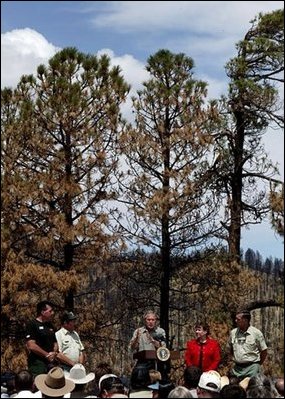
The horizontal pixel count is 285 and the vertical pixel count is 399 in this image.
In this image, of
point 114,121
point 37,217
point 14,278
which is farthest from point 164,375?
point 114,121

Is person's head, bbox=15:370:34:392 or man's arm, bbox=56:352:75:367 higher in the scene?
man's arm, bbox=56:352:75:367

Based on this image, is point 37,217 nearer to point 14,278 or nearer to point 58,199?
point 58,199

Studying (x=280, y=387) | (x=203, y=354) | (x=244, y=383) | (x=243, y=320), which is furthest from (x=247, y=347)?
(x=280, y=387)

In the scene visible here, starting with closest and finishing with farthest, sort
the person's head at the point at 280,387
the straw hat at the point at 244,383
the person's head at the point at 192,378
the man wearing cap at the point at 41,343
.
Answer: the person's head at the point at 280,387 → the person's head at the point at 192,378 → the straw hat at the point at 244,383 → the man wearing cap at the point at 41,343

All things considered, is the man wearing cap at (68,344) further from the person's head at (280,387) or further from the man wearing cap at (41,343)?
the person's head at (280,387)

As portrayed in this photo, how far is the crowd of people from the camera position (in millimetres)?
7512

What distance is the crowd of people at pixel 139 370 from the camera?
24.6 feet

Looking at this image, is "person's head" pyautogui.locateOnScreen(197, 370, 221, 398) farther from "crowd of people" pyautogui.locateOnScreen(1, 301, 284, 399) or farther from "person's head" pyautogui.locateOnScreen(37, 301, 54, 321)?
"person's head" pyautogui.locateOnScreen(37, 301, 54, 321)

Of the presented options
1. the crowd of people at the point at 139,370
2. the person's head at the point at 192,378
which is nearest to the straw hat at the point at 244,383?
the crowd of people at the point at 139,370

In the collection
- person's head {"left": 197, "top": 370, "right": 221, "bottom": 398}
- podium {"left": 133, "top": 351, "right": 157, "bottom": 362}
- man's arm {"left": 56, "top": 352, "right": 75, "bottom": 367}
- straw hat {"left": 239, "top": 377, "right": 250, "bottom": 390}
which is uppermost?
podium {"left": 133, "top": 351, "right": 157, "bottom": 362}

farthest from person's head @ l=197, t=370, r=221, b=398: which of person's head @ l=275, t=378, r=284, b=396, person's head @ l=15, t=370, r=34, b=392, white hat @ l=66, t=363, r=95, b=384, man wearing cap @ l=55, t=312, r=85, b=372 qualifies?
man wearing cap @ l=55, t=312, r=85, b=372

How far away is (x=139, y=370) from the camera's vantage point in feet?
24.7

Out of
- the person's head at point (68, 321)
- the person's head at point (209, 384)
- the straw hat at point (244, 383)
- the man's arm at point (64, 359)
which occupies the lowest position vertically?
the straw hat at point (244, 383)

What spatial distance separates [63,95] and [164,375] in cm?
634
